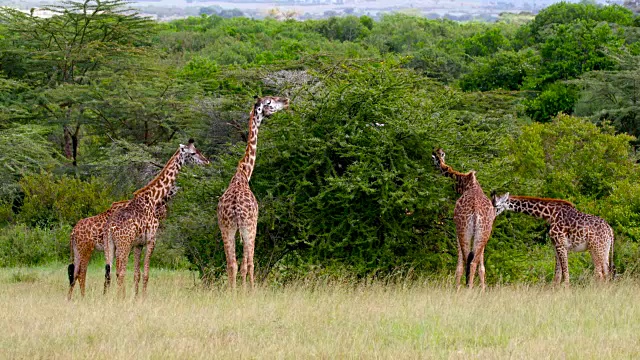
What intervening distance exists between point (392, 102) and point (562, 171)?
379 inches

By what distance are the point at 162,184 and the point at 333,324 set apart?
4.30 meters

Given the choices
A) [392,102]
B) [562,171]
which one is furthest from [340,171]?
[562,171]

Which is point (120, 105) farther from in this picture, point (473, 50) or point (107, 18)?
point (473, 50)

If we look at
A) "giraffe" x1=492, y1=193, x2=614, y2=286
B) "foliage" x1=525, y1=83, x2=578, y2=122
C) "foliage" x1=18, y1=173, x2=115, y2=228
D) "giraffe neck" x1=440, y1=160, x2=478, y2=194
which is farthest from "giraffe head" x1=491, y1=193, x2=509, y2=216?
"foliage" x1=525, y1=83, x2=578, y2=122

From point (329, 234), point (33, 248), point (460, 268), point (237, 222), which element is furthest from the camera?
point (33, 248)

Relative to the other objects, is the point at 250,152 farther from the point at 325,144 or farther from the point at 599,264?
the point at 599,264

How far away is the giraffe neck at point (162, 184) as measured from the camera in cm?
1278

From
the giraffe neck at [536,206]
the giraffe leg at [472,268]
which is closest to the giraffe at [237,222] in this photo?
the giraffe leg at [472,268]

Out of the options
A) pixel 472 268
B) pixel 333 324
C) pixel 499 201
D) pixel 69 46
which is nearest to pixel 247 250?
pixel 333 324

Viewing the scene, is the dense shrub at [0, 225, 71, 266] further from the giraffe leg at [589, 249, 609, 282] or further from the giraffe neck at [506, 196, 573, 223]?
the giraffe leg at [589, 249, 609, 282]

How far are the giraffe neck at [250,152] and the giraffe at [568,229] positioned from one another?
3.65 metres

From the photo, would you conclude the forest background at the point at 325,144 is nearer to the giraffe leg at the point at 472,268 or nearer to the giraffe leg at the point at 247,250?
the giraffe leg at the point at 472,268

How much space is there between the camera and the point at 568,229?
13.8 m

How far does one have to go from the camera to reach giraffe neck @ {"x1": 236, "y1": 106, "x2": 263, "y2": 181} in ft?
42.2
